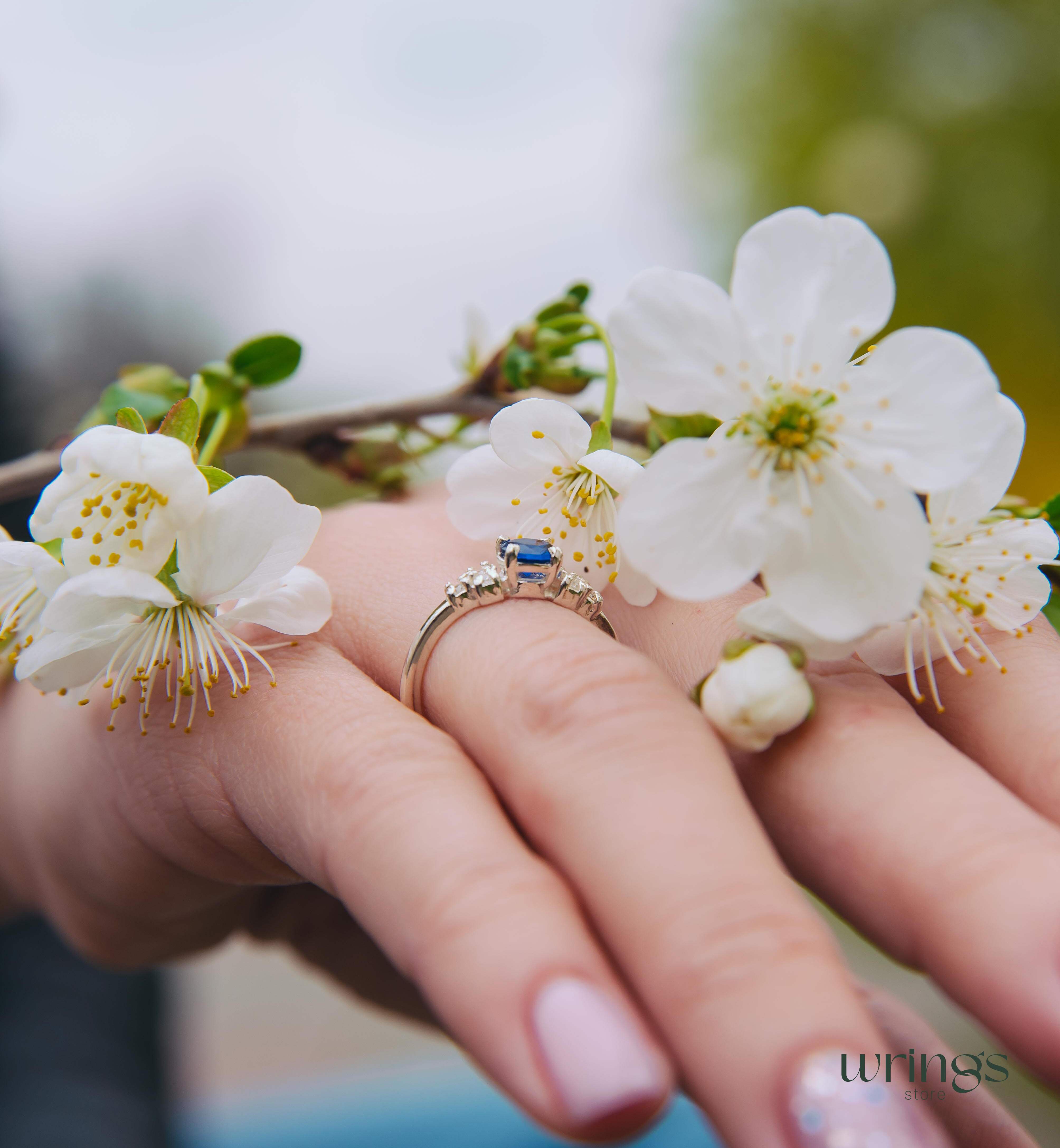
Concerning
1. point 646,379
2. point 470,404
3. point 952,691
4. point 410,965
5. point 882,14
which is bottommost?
point 410,965

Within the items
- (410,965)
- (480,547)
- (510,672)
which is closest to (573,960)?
(410,965)

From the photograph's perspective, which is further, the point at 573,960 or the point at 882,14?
the point at 882,14

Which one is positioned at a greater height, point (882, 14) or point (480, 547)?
point (882, 14)

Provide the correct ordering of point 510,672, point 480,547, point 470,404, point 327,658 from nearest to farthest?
1. point 510,672
2. point 327,658
3. point 480,547
4. point 470,404

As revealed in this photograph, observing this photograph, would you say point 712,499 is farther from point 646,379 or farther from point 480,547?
point 480,547

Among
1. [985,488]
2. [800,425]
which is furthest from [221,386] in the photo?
[985,488]

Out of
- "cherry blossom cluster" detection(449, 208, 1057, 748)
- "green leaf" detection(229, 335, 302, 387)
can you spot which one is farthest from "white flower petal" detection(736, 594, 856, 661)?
"green leaf" detection(229, 335, 302, 387)
